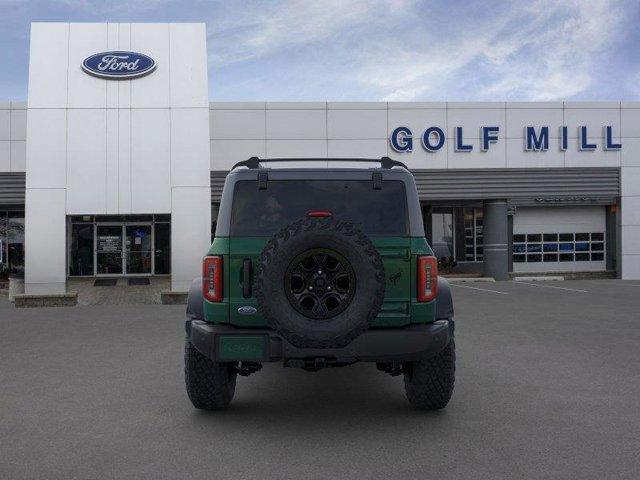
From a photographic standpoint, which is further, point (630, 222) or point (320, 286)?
point (630, 222)

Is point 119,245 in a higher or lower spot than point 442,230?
lower

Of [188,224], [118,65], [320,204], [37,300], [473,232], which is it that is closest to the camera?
[320,204]

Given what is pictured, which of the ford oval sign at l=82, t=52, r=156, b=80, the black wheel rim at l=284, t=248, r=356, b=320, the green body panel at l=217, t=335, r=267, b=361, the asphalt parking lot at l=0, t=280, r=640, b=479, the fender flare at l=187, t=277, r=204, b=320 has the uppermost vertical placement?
the ford oval sign at l=82, t=52, r=156, b=80

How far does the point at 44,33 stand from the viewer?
60.7ft

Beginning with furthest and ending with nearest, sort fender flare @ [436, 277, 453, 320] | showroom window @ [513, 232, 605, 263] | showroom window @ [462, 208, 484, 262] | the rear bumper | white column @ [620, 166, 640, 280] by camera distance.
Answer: showroom window @ [462, 208, 484, 262] → showroom window @ [513, 232, 605, 263] → white column @ [620, 166, 640, 280] → fender flare @ [436, 277, 453, 320] → the rear bumper

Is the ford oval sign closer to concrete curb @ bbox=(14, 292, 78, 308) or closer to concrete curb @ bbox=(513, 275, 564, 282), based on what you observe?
concrete curb @ bbox=(14, 292, 78, 308)

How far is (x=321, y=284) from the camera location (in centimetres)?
473

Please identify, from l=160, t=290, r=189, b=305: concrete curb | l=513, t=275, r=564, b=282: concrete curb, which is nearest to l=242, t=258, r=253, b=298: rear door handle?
l=160, t=290, r=189, b=305: concrete curb

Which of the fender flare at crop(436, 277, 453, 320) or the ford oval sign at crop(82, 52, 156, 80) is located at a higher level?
the ford oval sign at crop(82, 52, 156, 80)

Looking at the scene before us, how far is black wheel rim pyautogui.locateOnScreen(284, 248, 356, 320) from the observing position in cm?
468

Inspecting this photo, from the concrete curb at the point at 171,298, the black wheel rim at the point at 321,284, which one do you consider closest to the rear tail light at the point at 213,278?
the black wheel rim at the point at 321,284

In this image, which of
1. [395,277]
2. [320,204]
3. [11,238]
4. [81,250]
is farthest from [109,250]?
[395,277]

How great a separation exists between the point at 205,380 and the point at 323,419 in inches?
42.0

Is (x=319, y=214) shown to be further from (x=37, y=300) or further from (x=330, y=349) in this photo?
(x=37, y=300)
